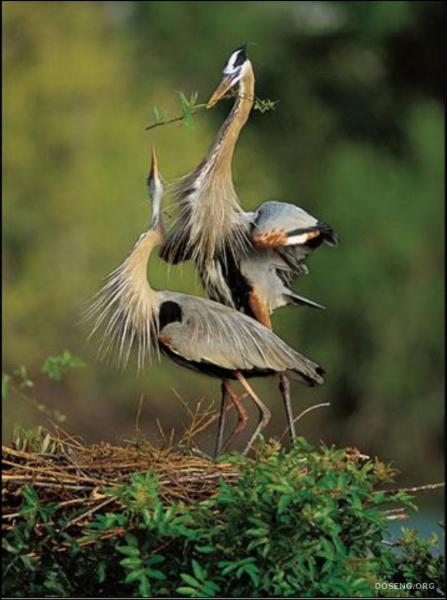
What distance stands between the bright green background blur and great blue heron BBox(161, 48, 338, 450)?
554 inches

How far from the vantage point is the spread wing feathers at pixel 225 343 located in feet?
21.8

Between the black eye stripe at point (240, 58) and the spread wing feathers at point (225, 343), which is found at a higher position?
the black eye stripe at point (240, 58)

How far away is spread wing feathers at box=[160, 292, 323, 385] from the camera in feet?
21.8

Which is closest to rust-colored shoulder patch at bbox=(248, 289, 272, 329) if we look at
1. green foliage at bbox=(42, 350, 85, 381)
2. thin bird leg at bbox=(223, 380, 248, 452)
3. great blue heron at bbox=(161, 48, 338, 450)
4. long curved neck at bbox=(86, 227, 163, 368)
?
great blue heron at bbox=(161, 48, 338, 450)

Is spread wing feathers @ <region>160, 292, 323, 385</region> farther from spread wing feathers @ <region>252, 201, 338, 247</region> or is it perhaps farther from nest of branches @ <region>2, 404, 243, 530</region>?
nest of branches @ <region>2, 404, 243, 530</region>

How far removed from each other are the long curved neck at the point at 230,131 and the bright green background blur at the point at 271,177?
46.5ft

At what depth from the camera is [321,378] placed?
679cm

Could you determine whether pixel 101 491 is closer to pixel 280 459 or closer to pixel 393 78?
pixel 280 459

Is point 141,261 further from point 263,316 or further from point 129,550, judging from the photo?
point 129,550

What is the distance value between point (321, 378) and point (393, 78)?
22.3 m

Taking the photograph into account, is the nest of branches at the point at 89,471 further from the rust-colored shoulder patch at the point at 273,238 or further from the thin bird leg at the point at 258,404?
the rust-colored shoulder patch at the point at 273,238

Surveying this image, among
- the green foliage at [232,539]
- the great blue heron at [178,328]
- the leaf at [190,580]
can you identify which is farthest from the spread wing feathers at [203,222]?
the leaf at [190,580]

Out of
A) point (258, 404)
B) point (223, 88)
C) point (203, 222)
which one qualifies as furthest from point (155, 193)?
point (258, 404)
